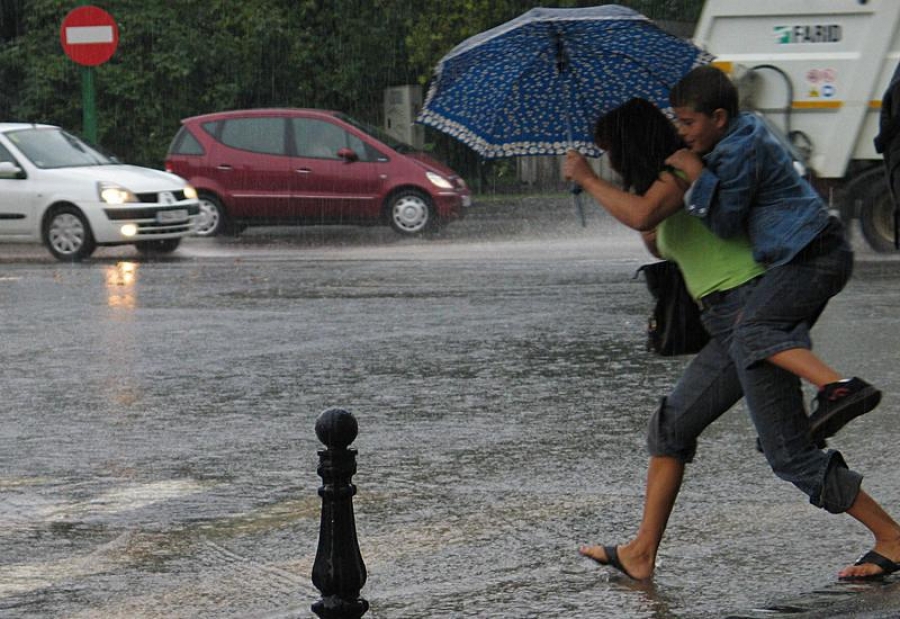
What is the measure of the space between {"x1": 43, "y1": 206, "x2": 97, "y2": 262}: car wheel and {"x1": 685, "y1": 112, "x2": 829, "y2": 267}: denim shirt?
15.5 meters

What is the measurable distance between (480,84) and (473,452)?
8.57 feet

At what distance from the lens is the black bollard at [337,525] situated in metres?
4.83

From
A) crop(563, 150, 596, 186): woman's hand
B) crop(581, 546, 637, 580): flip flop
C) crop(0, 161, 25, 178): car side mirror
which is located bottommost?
crop(581, 546, 637, 580): flip flop

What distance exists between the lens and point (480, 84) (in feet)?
20.1

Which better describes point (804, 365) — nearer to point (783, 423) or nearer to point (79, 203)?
point (783, 423)

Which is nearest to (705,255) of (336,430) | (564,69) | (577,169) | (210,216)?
(577,169)

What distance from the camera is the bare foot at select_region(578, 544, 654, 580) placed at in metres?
5.81

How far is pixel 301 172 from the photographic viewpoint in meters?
24.0

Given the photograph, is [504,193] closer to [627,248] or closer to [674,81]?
[627,248]

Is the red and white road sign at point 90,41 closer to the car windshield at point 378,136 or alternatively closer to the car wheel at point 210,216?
the car wheel at point 210,216

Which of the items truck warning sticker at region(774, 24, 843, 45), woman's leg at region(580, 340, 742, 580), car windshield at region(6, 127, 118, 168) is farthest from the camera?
car windshield at region(6, 127, 118, 168)

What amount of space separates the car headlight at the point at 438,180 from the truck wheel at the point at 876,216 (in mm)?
7250

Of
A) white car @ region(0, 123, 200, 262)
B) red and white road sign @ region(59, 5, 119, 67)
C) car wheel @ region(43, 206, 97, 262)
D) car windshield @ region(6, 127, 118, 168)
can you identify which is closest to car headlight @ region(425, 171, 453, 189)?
white car @ region(0, 123, 200, 262)

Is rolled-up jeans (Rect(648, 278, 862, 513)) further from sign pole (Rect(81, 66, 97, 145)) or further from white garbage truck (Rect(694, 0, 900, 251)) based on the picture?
sign pole (Rect(81, 66, 97, 145))
